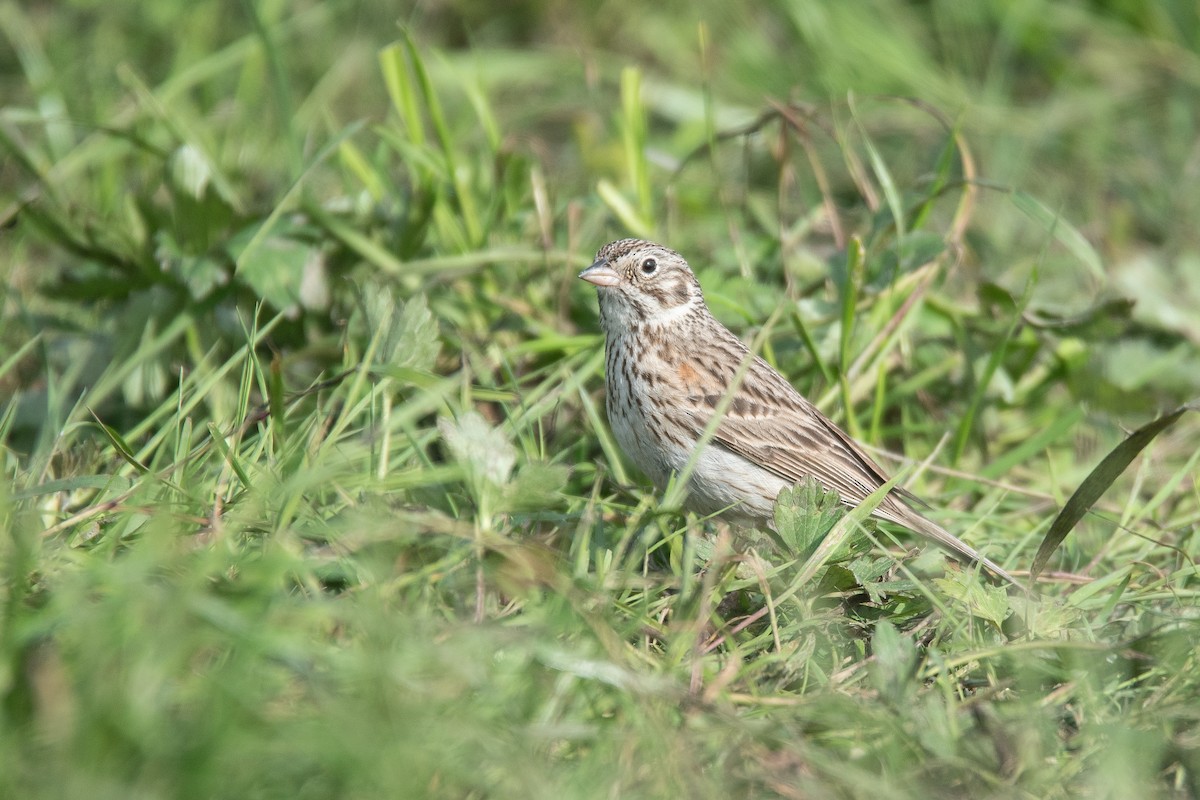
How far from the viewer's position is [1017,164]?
6875 mm

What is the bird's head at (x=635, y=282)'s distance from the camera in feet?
15.3

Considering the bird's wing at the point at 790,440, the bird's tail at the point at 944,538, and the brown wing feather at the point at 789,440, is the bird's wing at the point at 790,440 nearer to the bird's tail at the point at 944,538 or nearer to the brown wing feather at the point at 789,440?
the brown wing feather at the point at 789,440

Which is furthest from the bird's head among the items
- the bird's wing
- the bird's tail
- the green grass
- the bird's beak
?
the bird's tail

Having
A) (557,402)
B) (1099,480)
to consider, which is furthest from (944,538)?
(557,402)

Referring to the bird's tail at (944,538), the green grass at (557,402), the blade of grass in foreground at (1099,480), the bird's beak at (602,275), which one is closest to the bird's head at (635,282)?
the bird's beak at (602,275)

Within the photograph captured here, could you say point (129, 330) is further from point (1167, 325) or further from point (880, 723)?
point (1167, 325)

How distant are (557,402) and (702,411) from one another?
52cm

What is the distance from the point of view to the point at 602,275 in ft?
15.1

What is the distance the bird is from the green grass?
0.16m

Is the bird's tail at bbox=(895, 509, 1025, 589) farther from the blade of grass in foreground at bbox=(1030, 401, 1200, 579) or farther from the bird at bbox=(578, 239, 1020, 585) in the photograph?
the blade of grass in foreground at bbox=(1030, 401, 1200, 579)

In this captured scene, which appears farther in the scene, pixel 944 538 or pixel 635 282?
pixel 635 282

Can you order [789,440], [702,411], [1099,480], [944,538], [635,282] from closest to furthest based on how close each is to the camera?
[1099,480], [944,538], [702,411], [789,440], [635,282]

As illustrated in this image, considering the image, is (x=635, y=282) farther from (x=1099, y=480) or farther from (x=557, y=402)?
(x=1099, y=480)

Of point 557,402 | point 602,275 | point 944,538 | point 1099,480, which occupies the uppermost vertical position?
point 602,275
